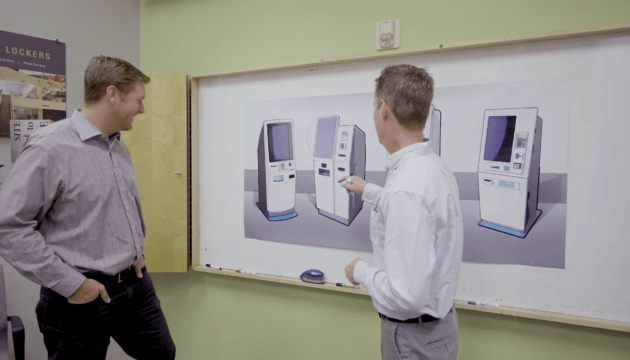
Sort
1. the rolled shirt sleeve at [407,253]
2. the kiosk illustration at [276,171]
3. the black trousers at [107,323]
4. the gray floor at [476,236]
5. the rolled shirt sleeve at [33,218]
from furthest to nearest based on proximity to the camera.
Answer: the kiosk illustration at [276,171], the gray floor at [476,236], the black trousers at [107,323], the rolled shirt sleeve at [33,218], the rolled shirt sleeve at [407,253]

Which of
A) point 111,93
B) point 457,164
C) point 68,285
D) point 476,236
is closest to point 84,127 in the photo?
point 111,93

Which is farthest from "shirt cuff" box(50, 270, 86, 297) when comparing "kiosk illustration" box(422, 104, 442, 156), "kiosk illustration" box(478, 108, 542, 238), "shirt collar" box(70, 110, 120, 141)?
"kiosk illustration" box(478, 108, 542, 238)

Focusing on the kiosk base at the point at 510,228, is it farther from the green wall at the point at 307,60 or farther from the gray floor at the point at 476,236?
the green wall at the point at 307,60

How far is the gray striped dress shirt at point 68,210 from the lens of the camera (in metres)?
1.26

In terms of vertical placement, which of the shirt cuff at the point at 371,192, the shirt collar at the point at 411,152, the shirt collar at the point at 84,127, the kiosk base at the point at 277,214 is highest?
the shirt collar at the point at 84,127

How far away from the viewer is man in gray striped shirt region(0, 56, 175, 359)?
1270 millimetres

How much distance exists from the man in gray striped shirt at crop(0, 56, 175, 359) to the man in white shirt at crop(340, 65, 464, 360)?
91 cm

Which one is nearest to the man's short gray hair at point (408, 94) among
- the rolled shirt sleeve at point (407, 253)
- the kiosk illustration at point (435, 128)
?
the rolled shirt sleeve at point (407, 253)

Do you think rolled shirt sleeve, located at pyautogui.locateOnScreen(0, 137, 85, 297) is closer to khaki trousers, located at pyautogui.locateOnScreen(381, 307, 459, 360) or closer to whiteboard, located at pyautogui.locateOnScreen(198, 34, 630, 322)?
khaki trousers, located at pyautogui.locateOnScreen(381, 307, 459, 360)

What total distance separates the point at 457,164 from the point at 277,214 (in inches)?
37.1

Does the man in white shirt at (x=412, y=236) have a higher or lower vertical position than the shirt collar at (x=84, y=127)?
lower

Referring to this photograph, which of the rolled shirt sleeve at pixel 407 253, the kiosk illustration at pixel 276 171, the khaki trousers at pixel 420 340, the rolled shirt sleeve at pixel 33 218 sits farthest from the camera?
the kiosk illustration at pixel 276 171

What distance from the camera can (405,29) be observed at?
178cm

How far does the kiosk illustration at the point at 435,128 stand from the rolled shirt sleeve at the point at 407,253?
73 centimetres
